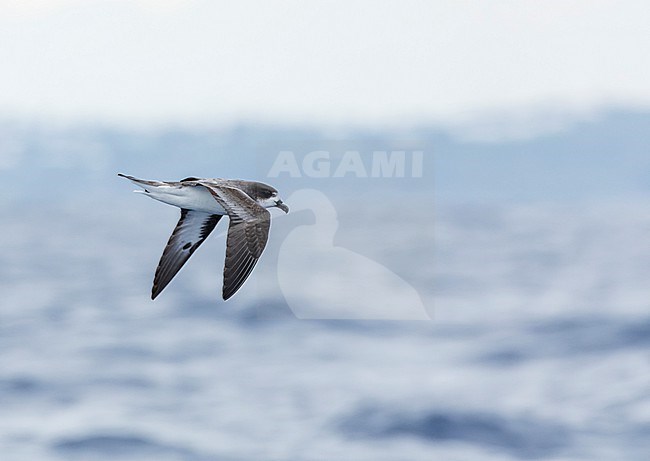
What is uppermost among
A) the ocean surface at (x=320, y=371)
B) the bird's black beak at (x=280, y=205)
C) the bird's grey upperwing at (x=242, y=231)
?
the ocean surface at (x=320, y=371)

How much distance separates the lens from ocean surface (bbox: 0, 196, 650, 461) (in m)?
26.8

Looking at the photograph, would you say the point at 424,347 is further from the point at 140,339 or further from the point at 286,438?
the point at 286,438

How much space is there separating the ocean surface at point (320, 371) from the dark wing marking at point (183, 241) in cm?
1591

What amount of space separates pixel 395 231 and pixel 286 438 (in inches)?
2800

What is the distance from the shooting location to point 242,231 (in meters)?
8.63

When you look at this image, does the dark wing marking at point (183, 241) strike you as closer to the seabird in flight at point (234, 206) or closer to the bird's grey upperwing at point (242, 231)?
the seabird in flight at point (234, 206)

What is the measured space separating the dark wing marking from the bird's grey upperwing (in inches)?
67.2

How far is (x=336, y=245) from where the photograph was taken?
75188 millimetres

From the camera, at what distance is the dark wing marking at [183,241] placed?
34.2 feet

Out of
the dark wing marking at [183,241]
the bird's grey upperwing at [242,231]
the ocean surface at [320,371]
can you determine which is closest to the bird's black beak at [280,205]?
the bird's grey upperwing at [242,231]

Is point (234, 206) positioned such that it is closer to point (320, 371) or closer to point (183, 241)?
point (183, 241)

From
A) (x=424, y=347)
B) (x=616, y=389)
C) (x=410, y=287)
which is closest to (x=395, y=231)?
(x=410, y=287)

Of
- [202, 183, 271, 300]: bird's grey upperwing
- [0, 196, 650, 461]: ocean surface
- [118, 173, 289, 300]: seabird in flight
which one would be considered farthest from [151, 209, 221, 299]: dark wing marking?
[0, 196, 650, 461]: ocean surface

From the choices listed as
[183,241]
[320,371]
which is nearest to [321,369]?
[320,371]
